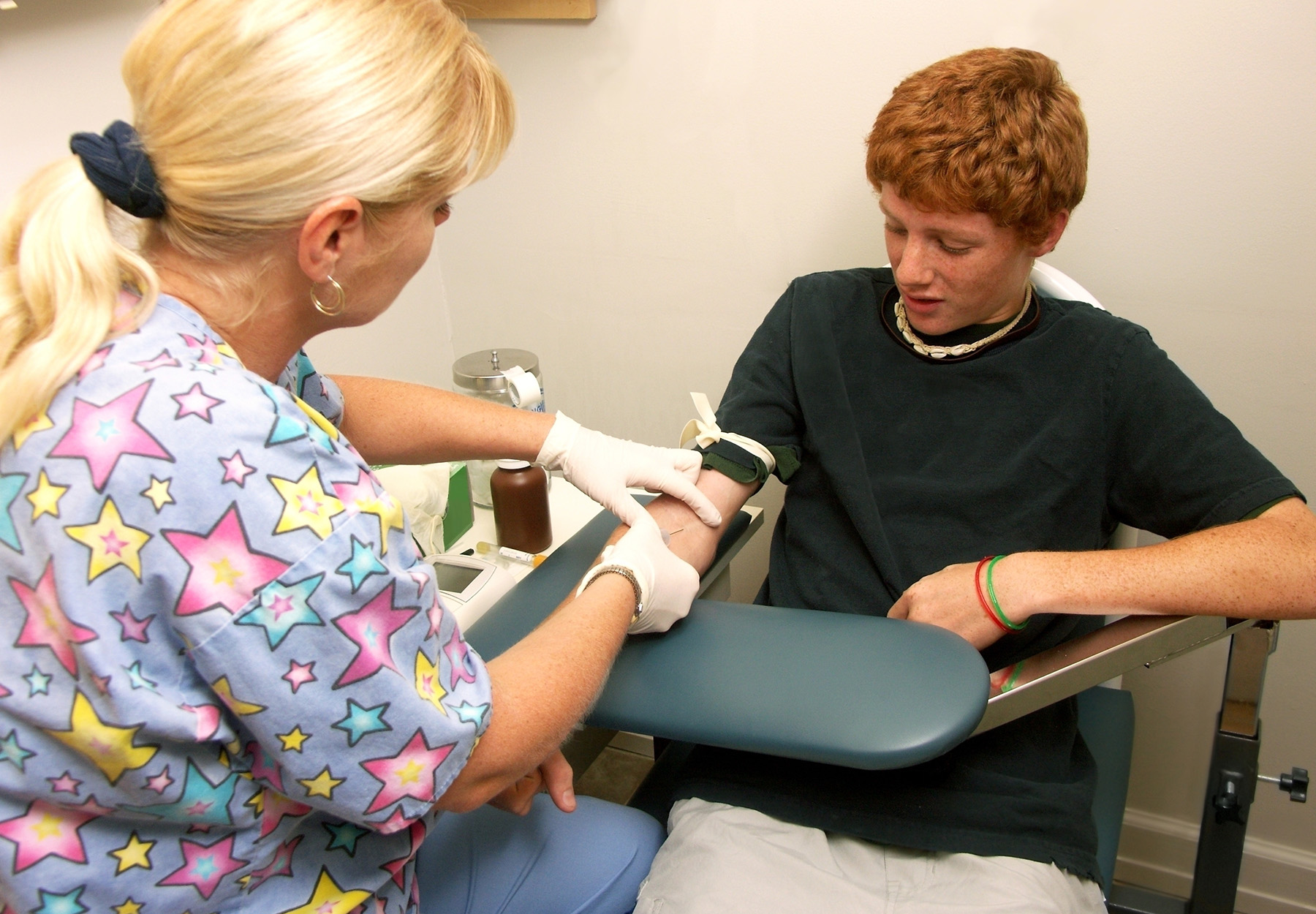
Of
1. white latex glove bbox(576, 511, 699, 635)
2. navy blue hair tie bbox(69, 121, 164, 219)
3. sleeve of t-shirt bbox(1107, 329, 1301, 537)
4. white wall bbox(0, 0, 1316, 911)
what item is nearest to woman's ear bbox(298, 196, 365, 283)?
navy blue hair tie bbox(69, 121, 164, 219)

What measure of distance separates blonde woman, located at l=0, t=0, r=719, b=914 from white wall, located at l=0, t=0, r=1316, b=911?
766 millimetres

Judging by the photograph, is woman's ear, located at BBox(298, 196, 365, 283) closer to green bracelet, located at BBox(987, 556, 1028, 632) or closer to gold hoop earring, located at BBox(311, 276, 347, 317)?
gold hoop earring, located at BBox(311, 276, 347, 317)

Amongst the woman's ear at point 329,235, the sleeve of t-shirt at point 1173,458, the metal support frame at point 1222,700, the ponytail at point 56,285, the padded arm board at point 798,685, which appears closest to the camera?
the ponytail at point 56,285

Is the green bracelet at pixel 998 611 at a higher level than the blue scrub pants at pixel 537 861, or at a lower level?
higher

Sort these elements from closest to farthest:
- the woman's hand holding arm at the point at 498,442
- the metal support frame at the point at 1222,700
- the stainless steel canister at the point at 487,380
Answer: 1. the metal support frame at the point at 1222,700
2. the woman's hand holding arm at the point at 498,442
3. the stainless steel canister at the point at 487,380

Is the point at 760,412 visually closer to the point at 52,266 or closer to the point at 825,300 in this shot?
the point at 825,300

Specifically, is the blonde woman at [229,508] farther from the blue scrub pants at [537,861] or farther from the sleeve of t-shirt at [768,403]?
the sleeve of t-shirt at [768,403]

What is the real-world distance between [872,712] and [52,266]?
0.82 metres

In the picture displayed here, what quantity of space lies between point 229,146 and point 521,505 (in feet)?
2.75

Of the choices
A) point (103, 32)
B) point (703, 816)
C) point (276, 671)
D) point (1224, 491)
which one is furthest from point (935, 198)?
point (103, 32)

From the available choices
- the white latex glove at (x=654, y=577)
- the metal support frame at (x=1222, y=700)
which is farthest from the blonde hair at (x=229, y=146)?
the metal support frame at (x=1222, y=700)

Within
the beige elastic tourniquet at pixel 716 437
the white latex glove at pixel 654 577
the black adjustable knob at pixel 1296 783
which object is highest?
the beige elastic tourniquet at pixel 716 437

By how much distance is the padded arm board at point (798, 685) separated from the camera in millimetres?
918

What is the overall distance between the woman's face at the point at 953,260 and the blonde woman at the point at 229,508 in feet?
1.95
